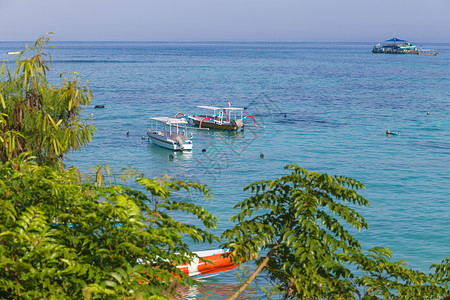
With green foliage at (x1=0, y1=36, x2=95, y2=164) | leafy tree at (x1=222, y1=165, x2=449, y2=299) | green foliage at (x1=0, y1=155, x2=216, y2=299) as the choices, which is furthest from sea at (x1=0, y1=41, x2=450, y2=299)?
leafy tree at (x1=222, y1=165, x2=449, y2=299)

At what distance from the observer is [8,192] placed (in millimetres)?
7488

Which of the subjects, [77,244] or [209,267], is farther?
[209,267]

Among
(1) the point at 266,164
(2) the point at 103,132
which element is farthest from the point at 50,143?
(2) the point at 103,132

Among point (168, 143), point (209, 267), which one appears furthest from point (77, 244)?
point (168, 143)

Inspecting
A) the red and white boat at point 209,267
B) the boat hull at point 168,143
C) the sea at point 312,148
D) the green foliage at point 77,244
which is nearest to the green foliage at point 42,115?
the sea at point 312,148

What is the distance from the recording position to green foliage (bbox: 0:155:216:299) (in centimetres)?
585

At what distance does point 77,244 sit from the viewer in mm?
6867

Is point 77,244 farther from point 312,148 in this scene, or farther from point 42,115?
point 312,148

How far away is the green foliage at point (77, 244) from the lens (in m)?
5.85

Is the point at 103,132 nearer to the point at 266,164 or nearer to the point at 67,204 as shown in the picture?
the point at 266,164

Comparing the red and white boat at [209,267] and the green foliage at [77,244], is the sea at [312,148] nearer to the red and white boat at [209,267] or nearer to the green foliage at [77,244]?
the red and white boat at [209,267]

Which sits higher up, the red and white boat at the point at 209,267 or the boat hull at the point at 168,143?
the boat hull at the point at 168,143

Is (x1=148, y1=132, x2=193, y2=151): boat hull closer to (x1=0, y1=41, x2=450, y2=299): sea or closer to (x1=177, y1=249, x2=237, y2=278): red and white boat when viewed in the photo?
(x1=0, y1=41, x2=450, y2=299): sea

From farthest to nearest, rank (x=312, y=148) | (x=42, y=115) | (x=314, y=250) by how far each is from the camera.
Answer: (x=312, y=148)
(x=42, y=115)
(x=314, y=250)
